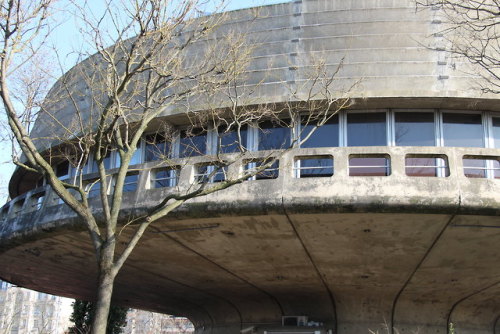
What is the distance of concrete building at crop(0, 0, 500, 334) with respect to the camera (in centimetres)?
1137

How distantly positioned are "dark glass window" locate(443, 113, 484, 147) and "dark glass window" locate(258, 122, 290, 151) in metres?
3.72

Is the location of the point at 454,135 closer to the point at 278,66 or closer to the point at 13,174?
the point at 278,66

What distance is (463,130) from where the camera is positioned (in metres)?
13.4

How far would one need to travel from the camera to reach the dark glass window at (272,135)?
13.9 meters

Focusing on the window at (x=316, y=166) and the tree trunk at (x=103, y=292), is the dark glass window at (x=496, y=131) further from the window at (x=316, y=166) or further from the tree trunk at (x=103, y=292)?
the tree trunk at (x=103, y=292)

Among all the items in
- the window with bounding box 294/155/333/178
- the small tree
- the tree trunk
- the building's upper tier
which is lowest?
the tree trunk

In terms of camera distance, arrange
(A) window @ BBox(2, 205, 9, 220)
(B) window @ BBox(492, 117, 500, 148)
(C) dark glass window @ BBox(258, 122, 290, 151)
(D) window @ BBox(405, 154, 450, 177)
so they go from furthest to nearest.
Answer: (A) window @ BBox(2, 205, 9, 220), (C) dark glass window @ BBox(258, 122, 290, 151), (B) window @ BBox(492, 117, 500, 148), (D) window @ BBox(405, 154, 450, 177)

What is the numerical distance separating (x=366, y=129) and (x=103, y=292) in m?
7.51

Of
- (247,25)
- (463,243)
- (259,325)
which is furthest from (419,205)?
(259,325)

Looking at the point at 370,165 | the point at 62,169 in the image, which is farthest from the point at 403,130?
the point at 62,169

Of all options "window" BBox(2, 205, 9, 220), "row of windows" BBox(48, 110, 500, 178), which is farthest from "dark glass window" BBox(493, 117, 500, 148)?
"window" BBox(2, 205, 9, 220)

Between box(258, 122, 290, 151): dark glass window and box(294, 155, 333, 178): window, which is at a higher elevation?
box(258, 122, 290, 151): dark glass window

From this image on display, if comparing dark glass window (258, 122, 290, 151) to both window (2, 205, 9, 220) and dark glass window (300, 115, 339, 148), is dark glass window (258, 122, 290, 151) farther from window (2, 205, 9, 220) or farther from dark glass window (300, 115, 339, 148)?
window (2, 205, 9, 220)

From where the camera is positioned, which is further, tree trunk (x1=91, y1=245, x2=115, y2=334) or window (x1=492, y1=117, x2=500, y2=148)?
window (x1=492, y1=117, x2=500, y2=148)
